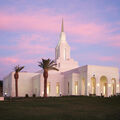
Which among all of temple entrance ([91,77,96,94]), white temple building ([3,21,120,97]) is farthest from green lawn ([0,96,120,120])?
temple entrance ([91,77,96,94])

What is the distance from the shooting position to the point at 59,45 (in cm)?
7162

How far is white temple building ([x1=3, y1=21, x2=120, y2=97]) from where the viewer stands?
5141 cm

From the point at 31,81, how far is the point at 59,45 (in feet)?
43.4

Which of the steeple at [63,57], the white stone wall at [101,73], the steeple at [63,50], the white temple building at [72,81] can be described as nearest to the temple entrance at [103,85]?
the white temple building at [72,81]

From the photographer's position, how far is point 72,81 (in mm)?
53812

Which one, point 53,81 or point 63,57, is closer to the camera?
point 53,81

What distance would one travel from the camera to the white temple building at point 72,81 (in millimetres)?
51406

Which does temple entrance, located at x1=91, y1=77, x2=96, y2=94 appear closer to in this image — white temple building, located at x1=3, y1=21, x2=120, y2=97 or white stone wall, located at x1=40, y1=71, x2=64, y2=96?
white temple building, located at x1=3, y1=21, x2=120, y2=97

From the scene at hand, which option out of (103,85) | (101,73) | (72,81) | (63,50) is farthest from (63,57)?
(101,73)

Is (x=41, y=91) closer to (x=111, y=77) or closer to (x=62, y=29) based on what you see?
(x=111, y=77)

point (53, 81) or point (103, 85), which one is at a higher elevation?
point (53, 81)

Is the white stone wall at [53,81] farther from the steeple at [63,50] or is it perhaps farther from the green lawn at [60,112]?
the green lawn at [60,112]

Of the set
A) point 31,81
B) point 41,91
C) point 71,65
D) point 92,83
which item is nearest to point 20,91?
point 31,81

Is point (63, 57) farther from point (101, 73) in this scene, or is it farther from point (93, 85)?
point (101, 73)
